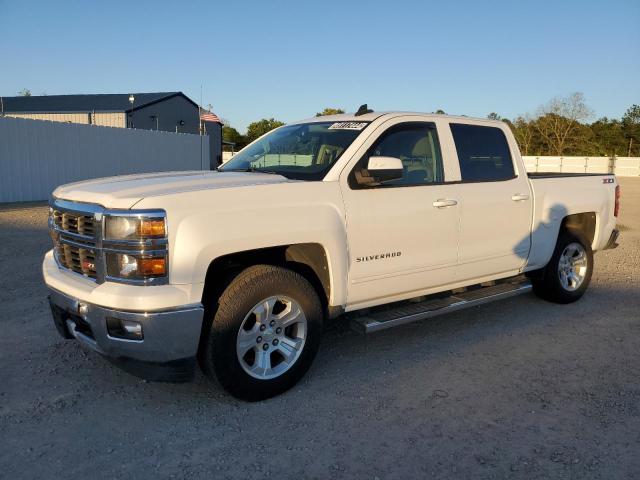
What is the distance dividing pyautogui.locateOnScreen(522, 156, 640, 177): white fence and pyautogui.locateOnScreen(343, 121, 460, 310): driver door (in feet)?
146

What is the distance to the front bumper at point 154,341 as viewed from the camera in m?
3.22

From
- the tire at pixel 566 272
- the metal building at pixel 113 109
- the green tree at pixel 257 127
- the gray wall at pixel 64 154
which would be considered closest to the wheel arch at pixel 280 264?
the tire at pixel 566 272

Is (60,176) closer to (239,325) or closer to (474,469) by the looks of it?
(239,325)

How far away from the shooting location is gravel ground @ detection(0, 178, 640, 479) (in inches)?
118

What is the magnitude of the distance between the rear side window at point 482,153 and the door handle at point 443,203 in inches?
13.7

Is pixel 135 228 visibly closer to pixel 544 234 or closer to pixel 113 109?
pixel 544 234

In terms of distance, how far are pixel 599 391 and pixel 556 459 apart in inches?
45.3

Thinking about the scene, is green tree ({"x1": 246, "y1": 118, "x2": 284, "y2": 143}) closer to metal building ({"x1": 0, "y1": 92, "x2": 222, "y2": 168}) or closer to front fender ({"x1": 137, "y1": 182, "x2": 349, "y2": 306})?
metal building ({"x1": 0, "y1": 92, "x2": 222, "y2": 168})

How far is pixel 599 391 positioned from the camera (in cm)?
398

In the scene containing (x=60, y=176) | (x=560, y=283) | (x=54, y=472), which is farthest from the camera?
(x=60, y=176)

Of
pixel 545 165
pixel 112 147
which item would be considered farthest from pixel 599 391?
pixel 545 165

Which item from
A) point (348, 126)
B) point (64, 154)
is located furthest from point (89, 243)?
point (64, 154)

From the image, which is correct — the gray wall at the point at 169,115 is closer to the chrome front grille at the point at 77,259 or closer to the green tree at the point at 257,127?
the green tree at the point at 257,127

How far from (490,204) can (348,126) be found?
1500mm
